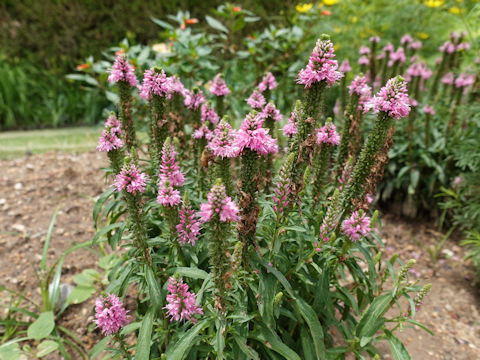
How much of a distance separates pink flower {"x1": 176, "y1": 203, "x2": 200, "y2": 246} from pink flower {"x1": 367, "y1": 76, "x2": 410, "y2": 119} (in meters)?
1.13

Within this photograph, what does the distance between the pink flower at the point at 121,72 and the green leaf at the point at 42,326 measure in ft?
6.66

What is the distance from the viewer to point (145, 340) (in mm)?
1990

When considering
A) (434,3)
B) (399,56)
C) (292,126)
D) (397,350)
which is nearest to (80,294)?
(292,126)

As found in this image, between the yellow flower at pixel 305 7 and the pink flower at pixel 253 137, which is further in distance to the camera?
the yellow flower at pixel 305 7

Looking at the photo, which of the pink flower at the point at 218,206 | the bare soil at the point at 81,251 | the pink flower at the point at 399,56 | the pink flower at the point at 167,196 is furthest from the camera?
the pink flower at the point at 399,56

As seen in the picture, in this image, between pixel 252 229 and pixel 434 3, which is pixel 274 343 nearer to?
pixel 252 229

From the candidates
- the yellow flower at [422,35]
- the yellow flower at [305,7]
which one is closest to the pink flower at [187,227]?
the yellow flower at [305,7]

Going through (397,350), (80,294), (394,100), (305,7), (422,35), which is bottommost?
(80,294)

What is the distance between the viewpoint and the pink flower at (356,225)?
1.98 meters

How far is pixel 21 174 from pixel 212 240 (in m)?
4.49

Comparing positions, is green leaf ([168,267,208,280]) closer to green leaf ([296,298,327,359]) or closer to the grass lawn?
green leaf ([296,298,327,359])

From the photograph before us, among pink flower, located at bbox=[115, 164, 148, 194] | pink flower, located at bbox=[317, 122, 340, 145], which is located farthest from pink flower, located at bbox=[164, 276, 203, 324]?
pink flower, located at bbox=[317, 122, 340, 145]

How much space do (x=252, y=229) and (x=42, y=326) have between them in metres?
2.19

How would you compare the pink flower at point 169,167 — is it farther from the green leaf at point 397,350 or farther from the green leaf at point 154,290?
the green leaf at point 397,350
